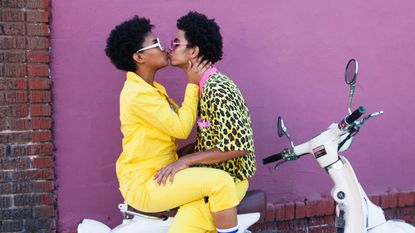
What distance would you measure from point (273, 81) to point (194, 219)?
63.5 inches

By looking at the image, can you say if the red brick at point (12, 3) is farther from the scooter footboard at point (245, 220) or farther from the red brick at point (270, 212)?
the red brick at point (270, 212)

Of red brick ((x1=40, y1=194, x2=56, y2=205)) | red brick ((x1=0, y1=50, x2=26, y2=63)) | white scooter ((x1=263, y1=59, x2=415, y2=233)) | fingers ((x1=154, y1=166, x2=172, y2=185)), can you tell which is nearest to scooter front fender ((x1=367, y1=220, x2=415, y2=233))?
white scooter ((x1=263, y1=59, x2=415, y2=233))

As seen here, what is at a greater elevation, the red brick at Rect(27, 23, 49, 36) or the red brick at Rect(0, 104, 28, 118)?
the red brick at Rect(27, 23, 49, 36)

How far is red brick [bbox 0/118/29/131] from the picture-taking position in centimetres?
363

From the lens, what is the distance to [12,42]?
3.58 metres

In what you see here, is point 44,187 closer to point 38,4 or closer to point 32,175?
point 32,175

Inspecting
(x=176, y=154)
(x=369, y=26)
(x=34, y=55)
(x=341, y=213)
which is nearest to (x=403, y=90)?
(x=369, y=26)

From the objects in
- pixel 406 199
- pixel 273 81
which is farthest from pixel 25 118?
pixel 406 199

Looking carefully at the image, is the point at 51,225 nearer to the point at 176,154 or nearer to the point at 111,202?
the point at 111,202

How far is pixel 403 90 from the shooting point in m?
4.54

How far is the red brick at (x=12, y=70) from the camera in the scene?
3.59 m

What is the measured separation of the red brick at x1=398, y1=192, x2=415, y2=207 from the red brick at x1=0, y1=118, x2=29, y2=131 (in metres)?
3.04

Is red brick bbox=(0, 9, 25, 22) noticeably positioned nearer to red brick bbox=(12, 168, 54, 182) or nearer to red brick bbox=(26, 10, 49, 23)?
red brick bbox=(26, 10, 49, 23)

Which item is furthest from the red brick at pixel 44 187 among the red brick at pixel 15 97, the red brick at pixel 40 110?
the red brick at pixel 15 97
